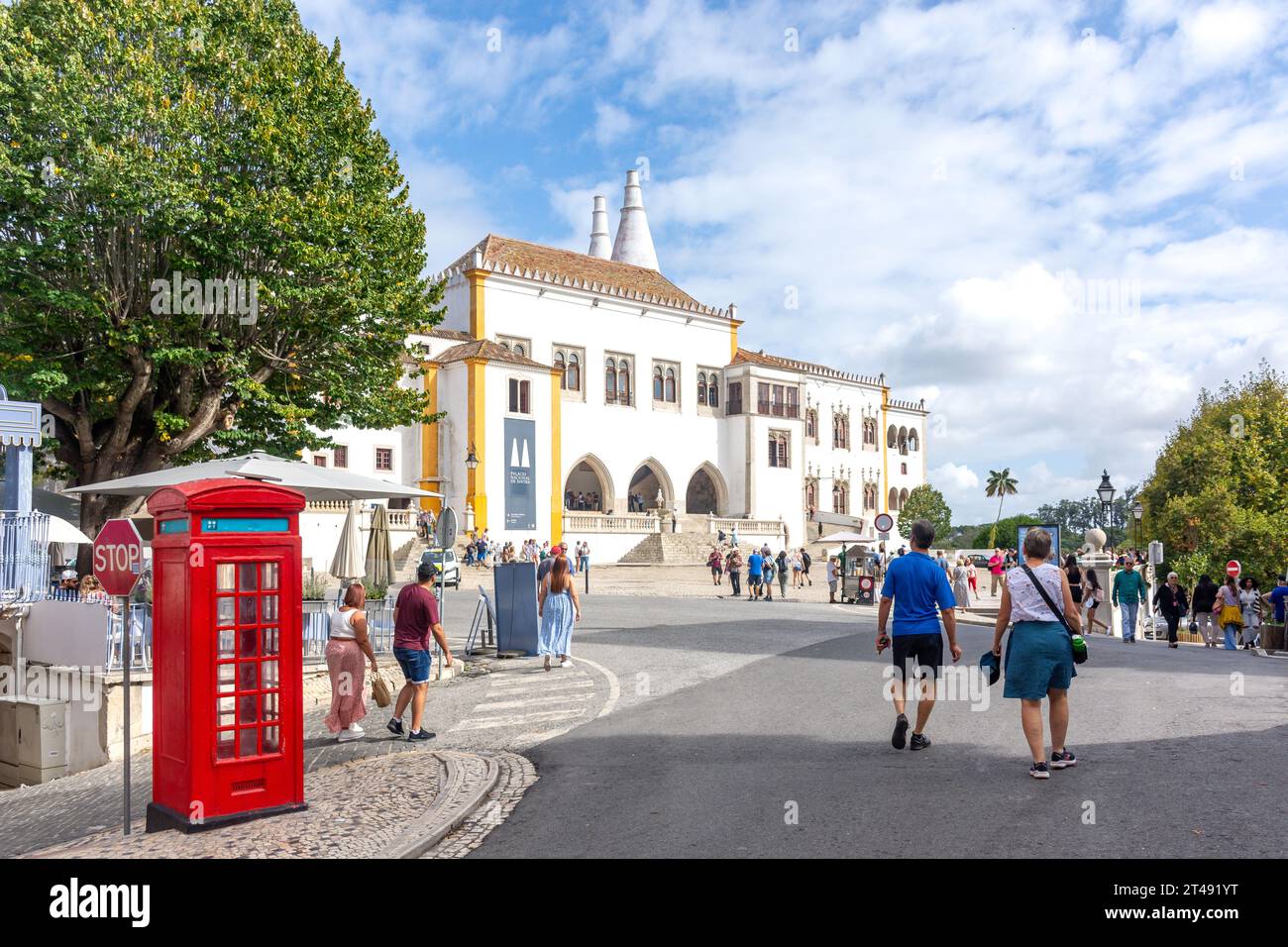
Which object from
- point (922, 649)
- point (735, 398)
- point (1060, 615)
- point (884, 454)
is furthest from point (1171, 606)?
point (884, 454)

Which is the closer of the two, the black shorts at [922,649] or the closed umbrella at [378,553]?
the black shorts at [922,649]

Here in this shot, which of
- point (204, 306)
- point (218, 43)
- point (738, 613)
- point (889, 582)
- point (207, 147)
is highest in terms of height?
point (218, 43)

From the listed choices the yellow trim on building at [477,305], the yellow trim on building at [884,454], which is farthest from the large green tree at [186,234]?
the yellow trim on building at [884,454]

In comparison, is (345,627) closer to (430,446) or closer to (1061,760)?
(1061,760)

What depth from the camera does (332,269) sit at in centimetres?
1952

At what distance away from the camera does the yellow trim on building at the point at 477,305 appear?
50750 millimetres

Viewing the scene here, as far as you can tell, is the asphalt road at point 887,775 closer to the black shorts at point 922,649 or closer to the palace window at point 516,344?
the black shorts at point 922,649

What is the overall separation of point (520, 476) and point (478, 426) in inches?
132

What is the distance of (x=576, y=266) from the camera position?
194ft

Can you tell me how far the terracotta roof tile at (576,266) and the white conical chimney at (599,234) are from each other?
824 centimetres

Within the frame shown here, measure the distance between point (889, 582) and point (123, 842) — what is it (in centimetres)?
572

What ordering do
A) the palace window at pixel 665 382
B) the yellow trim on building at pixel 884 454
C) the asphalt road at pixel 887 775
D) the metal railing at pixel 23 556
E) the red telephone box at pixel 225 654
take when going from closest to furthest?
the asphalt road at pixel 887 775 < the red telephone box at pixel 225 654 < the metal railing at pixel 23 556 < the palace window at pixel 665 382 < the yellow trim on building at pixel 884 454
